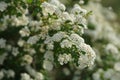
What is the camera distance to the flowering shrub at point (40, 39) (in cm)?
418

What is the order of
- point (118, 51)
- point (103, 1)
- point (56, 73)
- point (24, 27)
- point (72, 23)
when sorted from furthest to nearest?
point (103, 1), point (56, 73), point (118, 51), point (24, 27), point (72, 23)

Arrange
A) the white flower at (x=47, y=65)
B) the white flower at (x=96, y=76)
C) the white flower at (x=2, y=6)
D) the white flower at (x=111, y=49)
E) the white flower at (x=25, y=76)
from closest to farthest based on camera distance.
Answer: the white flower at (x=2, y=6) < the white flower at (x=47, y=65) < the white flower at (x=25, y=76) < the white flower at (x=96, y=76) < the white flower at (x=111, y=49)

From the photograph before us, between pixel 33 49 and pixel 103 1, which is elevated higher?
pixel 103 1

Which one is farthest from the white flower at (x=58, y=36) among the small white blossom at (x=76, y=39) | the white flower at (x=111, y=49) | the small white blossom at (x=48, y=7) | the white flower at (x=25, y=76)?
the white flower at (x=111, y=49)

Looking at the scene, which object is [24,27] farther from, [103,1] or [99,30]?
[103,1]

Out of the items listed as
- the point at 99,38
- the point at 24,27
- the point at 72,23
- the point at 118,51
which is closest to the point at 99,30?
the point at 99,38

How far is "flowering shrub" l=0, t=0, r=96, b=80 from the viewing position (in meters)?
4.18

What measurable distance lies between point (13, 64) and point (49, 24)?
118 centimetres

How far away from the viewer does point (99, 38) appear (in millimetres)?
6887

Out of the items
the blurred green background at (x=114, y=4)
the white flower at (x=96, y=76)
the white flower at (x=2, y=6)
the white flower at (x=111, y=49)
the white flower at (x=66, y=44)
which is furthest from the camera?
the blurred green background at (x=114, y=4)

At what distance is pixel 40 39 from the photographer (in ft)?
15.6

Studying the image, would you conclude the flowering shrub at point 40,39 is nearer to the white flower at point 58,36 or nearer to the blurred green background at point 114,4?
the white flower at point 58,36

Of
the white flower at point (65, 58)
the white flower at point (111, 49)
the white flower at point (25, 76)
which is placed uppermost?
the white flower at point (111, 49)

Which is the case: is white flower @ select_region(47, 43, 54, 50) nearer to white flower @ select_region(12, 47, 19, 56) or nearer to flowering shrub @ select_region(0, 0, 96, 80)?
flowering shrub @ select_region(0, 0, 96, 80)
